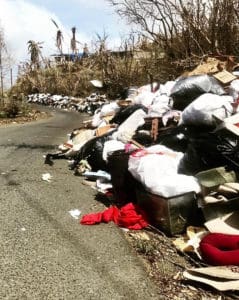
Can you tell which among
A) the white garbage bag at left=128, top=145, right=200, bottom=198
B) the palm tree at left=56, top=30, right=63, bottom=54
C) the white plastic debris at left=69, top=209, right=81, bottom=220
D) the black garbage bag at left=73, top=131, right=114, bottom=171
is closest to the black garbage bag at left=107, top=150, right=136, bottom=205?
the white garbage bag at left=128, top=145, right=200, bottom=198

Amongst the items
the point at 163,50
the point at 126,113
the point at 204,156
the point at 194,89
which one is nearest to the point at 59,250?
the point at 204,156

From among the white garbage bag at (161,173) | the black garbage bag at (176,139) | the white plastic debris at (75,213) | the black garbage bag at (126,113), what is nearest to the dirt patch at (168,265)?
the white garbage bag at (161,173)

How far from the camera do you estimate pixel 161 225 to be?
391cm

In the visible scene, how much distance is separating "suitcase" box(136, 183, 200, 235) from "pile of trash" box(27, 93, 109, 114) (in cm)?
1036

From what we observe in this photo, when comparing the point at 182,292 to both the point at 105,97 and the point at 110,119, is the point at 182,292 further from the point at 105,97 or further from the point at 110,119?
→ the point at 105,97

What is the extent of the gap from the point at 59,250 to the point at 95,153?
265 centimetres

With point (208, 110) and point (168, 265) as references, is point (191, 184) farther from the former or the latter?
point (208, 110)

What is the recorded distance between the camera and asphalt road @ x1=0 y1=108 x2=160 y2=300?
9.56 feet

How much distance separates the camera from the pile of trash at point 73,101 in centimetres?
1686

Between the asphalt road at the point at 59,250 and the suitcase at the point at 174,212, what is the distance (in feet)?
1.17

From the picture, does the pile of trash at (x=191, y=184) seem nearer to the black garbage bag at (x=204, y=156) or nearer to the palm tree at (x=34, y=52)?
the black garbage bag at (x=204, y=156)

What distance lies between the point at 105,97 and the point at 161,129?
11.9 m

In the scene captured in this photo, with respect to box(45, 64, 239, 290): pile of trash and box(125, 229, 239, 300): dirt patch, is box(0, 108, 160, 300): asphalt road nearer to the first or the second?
box(125, 229, 239, 300): dirt patch

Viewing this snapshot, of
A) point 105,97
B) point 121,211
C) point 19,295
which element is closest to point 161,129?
point 121,211
